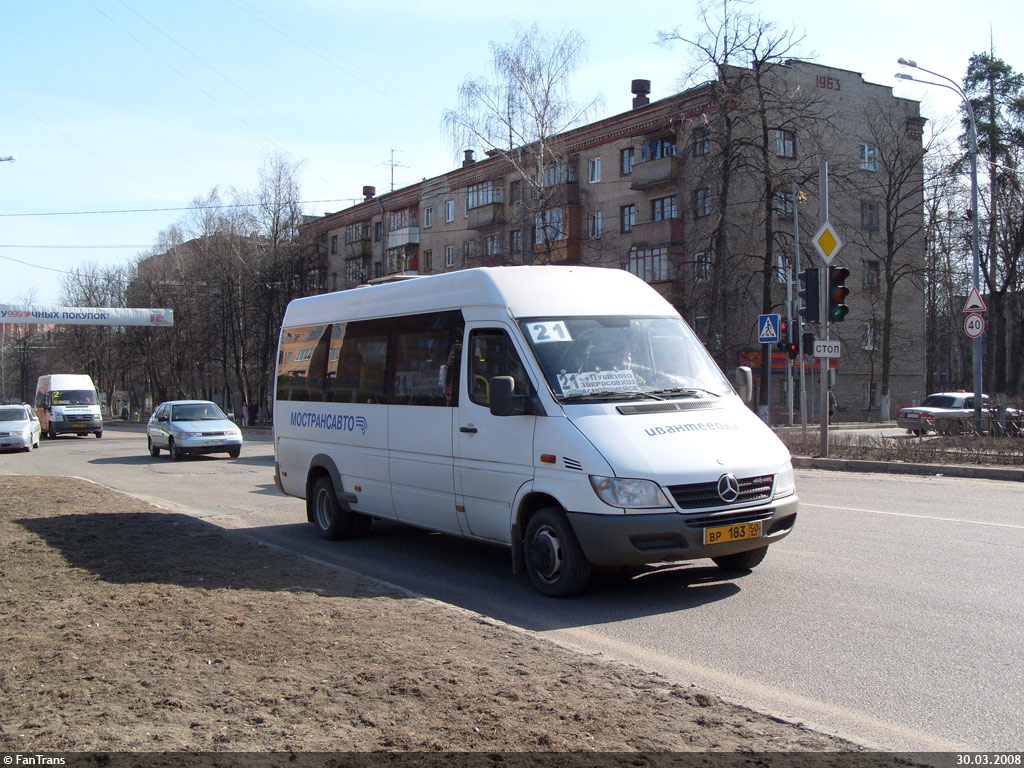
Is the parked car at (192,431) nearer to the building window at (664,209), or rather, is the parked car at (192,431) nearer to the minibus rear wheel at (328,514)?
the minibus rear wheel at (328,514)

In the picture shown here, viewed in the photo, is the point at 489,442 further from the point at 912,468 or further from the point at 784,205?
the point at 784,205

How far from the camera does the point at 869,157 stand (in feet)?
163

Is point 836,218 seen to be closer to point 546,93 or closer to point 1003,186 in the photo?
point 1003,186

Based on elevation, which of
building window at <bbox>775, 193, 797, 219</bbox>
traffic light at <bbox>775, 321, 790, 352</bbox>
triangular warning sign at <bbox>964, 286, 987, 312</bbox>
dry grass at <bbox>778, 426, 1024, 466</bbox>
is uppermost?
building window at <bbox>775, 193, 797, 219</bbox>

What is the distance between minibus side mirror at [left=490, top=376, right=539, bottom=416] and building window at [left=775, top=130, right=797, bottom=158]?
3965 centimetres

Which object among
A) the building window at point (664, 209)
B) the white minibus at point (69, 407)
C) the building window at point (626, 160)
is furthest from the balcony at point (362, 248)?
the building window at point (664, 209)

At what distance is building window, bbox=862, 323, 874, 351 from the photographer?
49.8 m

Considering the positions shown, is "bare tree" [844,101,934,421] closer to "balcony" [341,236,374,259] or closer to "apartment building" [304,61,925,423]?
"apartment building" [304,61,925,423]

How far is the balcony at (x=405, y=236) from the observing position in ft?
206

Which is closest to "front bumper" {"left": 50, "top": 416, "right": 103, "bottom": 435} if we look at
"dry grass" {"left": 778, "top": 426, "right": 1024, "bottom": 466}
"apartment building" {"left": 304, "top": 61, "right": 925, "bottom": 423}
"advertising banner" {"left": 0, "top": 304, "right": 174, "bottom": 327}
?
"advertising banner" {"left": 0, "top": 304, "right": 174, "bottom": 327}

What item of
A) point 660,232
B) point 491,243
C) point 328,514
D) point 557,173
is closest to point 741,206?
point 660,232

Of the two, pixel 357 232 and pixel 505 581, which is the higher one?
pixel 357 232

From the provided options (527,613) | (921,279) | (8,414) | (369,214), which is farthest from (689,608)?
(369,214)

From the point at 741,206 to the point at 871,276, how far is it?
10734 millimetres
